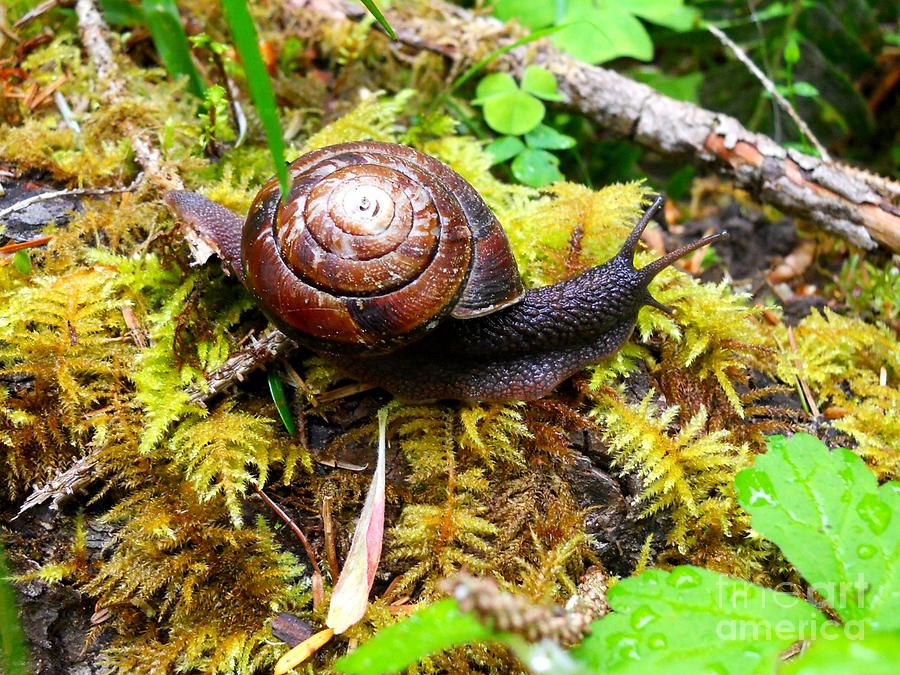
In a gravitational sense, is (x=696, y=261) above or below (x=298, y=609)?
above

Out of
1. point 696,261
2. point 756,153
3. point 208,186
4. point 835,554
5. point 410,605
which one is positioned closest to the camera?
point 835,554

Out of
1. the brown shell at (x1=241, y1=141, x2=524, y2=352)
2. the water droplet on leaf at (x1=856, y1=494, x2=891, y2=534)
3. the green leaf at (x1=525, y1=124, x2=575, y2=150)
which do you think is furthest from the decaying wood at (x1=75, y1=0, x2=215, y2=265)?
the water droplet on leaf at (x1=856, y1=494, x2=891, y2=534)

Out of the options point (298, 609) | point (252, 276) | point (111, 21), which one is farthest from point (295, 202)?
point (111, 21)

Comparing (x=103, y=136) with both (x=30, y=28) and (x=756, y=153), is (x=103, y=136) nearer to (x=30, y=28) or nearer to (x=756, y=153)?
(x=30, y=28)

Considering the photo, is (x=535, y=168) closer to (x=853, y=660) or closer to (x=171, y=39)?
(x=171, y=39)

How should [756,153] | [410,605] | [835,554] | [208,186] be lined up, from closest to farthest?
1. [835,554]
2. [410,605]
3. [208,186]
4. [756,153]

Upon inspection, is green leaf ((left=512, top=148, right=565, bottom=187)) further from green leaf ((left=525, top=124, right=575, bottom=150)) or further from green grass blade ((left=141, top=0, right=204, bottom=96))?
green grass blade ((left=141, top=0, right=204, bottom=96))
